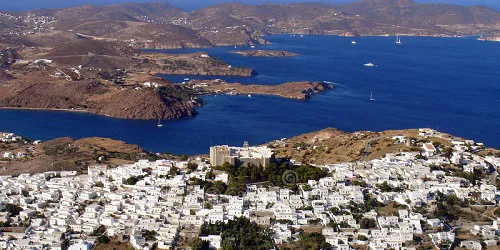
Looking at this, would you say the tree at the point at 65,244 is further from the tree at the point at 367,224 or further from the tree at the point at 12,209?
the tree at the point at 367,224

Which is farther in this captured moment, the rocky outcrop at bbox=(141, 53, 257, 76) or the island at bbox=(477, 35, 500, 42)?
the island at bbox=(477, 35, 500, 42)

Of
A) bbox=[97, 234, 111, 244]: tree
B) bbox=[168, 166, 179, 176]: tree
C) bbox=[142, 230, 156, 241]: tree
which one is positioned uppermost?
bbox=[168, 166, 179, 176]: tree

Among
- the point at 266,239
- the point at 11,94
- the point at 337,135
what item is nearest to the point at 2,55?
the point at 11,94

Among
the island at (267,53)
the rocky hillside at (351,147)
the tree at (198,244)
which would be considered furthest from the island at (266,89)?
the tree at (198,244)

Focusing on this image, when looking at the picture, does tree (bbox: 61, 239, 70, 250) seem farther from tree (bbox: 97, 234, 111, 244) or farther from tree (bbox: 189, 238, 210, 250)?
tree (bbox: 189, 238, 210, 250)

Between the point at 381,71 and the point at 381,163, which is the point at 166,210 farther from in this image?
the point at 381,71

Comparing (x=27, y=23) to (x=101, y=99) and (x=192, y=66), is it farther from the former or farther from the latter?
(x=101, y=99)

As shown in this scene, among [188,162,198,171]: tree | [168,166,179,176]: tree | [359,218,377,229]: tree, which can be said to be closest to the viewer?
[359,218,377,229]: tree

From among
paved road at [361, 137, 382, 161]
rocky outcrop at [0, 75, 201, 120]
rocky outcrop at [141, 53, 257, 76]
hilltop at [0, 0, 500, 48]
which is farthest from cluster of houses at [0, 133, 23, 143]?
hilltop at [0, 0, 500, 48]
